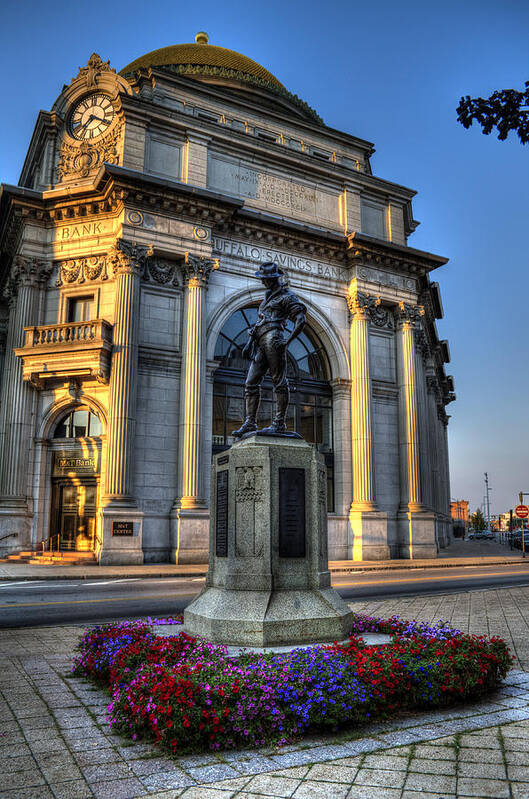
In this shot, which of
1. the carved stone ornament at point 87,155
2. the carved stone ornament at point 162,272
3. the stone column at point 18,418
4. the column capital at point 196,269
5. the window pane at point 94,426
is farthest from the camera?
the carved stone ornament at point 87,155

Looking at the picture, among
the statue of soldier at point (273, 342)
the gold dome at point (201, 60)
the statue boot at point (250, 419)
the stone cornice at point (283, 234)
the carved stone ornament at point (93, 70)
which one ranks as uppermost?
the gold dome at point (201, 60)

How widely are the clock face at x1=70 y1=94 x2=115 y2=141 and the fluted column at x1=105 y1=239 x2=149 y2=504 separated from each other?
750 cm

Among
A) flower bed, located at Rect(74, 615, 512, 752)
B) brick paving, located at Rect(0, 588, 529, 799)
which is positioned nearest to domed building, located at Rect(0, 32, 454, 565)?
flower bed, located at Rect(74, 615, 512, 752)

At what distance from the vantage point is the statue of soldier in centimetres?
993

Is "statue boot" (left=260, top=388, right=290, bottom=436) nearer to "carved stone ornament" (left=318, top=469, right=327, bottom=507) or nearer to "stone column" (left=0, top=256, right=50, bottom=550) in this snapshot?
"carved stone ornament" (left=318, top=469, right=327, bottom=507)

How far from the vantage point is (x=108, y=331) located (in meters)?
27.1

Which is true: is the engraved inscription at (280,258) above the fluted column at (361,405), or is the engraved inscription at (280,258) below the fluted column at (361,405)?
above

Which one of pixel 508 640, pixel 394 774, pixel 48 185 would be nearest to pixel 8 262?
pixel 48 185

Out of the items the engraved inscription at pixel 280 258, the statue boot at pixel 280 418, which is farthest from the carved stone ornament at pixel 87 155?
the statue boot at pixel 280 418

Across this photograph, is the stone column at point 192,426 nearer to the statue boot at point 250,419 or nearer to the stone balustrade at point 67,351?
the stone balustrade at point 67,351

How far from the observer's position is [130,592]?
16.3 meters

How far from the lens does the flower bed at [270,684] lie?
536 centimetres

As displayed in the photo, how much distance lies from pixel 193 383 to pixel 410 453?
12593mm

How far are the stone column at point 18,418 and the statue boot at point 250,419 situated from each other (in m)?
19.6
